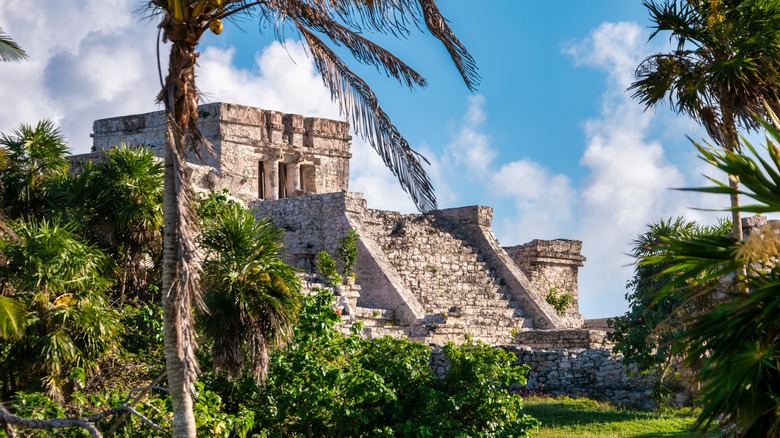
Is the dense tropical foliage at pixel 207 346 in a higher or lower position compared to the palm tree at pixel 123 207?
lower

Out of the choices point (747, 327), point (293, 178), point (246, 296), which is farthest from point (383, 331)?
point (747, 327)

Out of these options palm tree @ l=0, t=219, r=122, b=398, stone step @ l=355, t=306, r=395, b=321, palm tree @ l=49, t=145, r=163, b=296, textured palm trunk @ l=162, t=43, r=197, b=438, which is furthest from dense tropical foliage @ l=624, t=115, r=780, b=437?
stone step @ l=355, t=306, r=395, b=321

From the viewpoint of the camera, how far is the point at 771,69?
10.6m

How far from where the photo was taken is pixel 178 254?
6.66 metres

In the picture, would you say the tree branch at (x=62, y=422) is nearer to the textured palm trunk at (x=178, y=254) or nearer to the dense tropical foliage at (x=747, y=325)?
the textured palm trunk at (x=178, y=254)

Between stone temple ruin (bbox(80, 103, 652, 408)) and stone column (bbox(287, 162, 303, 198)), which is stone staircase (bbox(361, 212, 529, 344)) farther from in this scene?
stone column (bbox(287, 162, 303, 198))

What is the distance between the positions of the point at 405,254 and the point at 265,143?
17.5 feet

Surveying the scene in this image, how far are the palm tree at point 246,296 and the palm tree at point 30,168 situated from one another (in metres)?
3.42

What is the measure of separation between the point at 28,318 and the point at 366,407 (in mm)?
3371

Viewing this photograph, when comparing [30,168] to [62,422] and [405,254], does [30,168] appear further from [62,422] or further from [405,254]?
[405,254]

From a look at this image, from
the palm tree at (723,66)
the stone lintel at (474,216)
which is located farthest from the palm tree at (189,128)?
the stone lintel at (474,216)

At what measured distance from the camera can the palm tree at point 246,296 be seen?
903cm

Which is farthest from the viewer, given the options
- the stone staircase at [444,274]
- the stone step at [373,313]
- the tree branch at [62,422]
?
the stone staircase at [444,274]

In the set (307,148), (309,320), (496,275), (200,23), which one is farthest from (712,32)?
(307,148)
